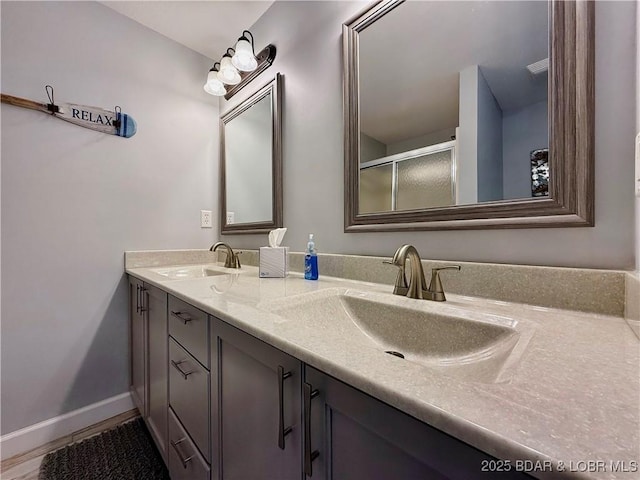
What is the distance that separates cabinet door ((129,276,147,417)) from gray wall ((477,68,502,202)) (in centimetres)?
149

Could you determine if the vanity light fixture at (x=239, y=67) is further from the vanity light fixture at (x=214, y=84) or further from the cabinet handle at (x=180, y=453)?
the cabinet handle at (x=180, y=453)

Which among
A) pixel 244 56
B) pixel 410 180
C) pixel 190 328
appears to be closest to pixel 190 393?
pixel 190 328

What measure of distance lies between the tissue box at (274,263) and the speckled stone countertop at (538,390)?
1.85 feet

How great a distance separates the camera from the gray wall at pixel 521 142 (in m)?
0.68

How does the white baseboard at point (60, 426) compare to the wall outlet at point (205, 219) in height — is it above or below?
below

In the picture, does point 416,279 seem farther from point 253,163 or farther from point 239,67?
point 239,67

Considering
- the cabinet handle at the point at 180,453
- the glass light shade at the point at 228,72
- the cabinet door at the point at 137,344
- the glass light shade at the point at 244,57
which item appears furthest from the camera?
the glass light shade at the point at 228,72

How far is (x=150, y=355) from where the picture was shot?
4.03 feet

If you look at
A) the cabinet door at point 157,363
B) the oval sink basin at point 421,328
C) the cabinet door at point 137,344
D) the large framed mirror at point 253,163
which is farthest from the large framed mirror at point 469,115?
the cabinet door at point 137,344

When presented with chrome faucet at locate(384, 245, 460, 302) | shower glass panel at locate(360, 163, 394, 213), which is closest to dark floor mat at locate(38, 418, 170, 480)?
chrome faucet at locate(384, 245, 460, 302)

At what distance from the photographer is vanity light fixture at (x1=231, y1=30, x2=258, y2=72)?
144 cm

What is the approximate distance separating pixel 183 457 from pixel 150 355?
1.71 ft

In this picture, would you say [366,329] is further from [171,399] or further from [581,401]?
[171,399]

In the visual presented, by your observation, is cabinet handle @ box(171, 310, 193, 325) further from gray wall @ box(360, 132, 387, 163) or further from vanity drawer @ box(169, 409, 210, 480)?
gray wall @ box(360, 132, 387, 163)
